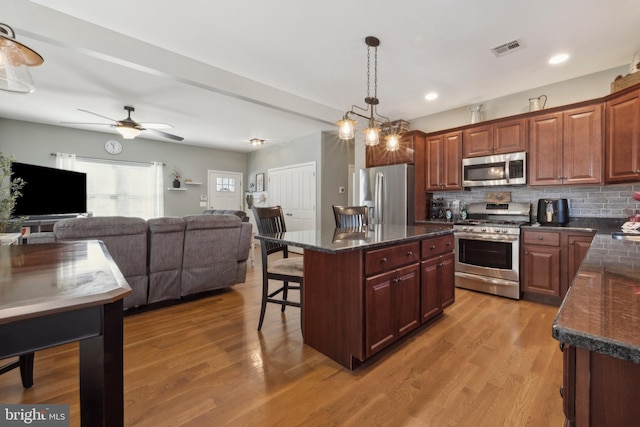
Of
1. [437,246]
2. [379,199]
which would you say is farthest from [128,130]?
[437,246]

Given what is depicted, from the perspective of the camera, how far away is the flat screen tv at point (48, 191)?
3955mm

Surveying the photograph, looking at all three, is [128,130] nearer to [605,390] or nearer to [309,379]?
[309,379]

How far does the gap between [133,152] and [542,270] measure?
760 centimetres

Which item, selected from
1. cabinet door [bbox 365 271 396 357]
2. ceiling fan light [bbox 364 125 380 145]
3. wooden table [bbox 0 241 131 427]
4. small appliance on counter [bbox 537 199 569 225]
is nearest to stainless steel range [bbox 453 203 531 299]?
small appliance on counter [bbox 537 199 569 225]

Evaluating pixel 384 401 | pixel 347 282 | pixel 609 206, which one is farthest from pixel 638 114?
pixel 384 401

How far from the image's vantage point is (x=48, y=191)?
14.3 feet

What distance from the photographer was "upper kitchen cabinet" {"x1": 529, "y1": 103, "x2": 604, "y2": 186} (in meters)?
3.01

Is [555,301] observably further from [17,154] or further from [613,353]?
[17,154]

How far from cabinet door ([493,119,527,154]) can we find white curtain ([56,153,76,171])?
24.3ft

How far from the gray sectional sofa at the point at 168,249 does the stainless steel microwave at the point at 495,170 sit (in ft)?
10.2

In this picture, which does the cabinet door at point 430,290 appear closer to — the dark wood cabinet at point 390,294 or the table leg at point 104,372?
the dark wood cabinet at point 390,294

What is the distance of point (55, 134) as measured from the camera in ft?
17.8

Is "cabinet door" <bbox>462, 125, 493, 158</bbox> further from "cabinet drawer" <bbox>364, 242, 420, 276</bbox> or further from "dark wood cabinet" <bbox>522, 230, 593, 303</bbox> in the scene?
"cabinet drawer" <bbox>364, 242, 420, 276</bbox>

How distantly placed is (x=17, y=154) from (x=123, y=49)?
14.2ft
